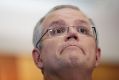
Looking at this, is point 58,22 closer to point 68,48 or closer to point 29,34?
point 68,48

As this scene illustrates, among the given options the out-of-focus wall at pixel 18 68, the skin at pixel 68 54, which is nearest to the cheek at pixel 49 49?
the skin at pixel 68 54

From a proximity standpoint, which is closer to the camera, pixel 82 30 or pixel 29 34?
pixel 82 30

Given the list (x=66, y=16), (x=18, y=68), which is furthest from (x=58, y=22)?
(x=18, y=68)

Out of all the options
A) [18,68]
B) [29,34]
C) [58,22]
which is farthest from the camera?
[29,34]

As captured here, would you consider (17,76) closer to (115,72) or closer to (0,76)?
(0,76)

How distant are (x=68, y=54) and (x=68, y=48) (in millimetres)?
25

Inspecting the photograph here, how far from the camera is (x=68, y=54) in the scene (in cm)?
110

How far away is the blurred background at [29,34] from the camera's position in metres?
2.07

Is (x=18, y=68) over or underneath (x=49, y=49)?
underneath

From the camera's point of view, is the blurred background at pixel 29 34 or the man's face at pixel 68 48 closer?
the man's face at pixel 68 48

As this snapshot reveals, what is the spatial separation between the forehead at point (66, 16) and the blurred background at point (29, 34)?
2.83 feet

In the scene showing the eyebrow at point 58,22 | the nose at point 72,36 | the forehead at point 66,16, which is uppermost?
the forehead at point 66,16

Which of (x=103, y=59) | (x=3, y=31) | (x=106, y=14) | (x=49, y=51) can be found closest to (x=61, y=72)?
(x=49, y=51)

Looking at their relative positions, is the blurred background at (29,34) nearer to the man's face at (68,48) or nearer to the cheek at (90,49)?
the man's face at (68,48)
